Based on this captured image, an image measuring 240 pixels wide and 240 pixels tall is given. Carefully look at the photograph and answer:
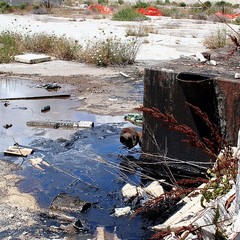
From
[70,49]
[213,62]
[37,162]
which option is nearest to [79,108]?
[213,62]

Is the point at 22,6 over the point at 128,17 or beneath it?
over

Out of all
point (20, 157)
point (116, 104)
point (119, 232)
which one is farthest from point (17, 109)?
point (119, 232)

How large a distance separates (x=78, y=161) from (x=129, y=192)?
1377 millimetres

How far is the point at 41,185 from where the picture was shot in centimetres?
623

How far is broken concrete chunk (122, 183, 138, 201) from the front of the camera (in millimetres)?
5812

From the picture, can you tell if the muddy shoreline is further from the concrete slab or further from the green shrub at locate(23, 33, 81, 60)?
the green shrub at locate(23, 33, 81, 60)

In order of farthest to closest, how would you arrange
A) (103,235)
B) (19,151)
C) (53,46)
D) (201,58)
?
(53,46)
(201,58)
(19,151)
(103,235)

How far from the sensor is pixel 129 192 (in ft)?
19.3

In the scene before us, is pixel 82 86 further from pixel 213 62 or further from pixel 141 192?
pixel 141 192

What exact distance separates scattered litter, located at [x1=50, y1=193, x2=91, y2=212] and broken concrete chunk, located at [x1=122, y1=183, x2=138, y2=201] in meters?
0.44

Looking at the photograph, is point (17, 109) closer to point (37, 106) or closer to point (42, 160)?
point (37, 106)

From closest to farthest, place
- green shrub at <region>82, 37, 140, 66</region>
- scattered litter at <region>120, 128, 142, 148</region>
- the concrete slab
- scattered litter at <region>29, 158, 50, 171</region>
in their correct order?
scattered litter at <region>29, 158, 50, 171</region>
scattered litter at <region>120, 128, 142, 148</region>
green shrub at <region>82, 37, 140, 66</region>
the concrete slab

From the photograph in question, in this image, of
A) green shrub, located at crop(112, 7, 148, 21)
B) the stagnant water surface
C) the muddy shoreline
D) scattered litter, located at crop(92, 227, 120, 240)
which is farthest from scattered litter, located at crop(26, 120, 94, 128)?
green shrub, located at crop(112, 7, 148, 21)

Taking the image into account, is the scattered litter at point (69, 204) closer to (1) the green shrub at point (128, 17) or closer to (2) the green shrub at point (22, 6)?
(1) the green shrub at point (128, 17)
